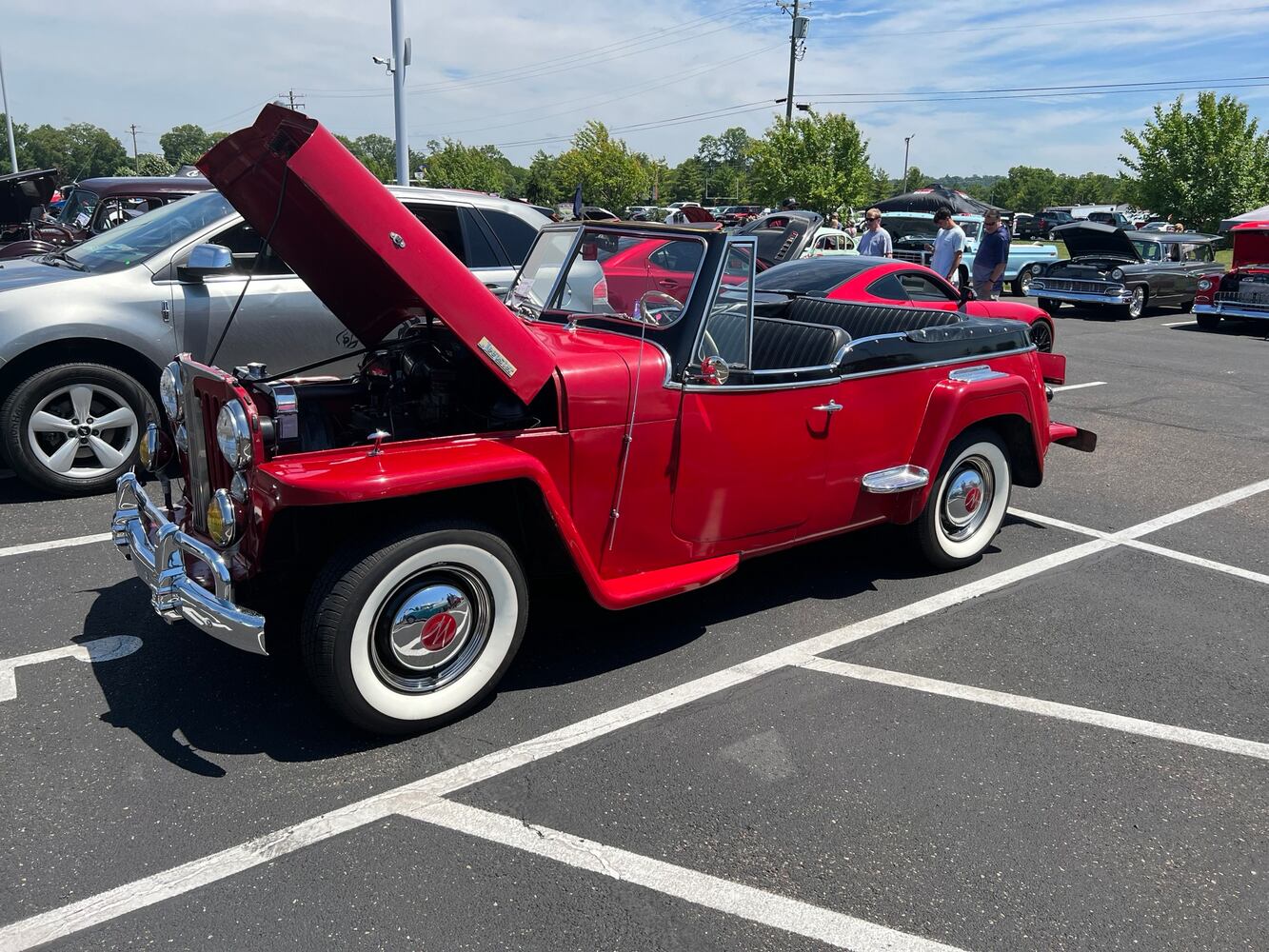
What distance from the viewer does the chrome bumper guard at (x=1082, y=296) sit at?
1733 cm

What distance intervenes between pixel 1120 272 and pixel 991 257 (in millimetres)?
6504

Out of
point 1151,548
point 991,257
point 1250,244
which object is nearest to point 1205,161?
point 1250,244

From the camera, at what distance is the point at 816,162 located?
34.2 m

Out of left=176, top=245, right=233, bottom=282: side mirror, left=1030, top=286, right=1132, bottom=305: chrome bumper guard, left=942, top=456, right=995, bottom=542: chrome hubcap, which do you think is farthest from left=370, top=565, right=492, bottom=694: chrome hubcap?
left=1030, top=286, right=1132, bottom=305: chrome bumper guard

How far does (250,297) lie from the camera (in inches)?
238

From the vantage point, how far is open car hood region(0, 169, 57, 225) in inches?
534

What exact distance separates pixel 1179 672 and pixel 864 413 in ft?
5.53

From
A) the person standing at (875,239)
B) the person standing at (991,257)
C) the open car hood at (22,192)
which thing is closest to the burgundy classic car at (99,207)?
the open car hood at (22,192)

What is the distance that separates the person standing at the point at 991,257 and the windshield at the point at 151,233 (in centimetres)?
932

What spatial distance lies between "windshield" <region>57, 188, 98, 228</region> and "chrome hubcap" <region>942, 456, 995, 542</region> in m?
11.1

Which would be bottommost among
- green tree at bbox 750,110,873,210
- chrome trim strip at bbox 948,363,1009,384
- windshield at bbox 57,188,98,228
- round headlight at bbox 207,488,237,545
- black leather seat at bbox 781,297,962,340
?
round headlight at bbox 207,488,237,545

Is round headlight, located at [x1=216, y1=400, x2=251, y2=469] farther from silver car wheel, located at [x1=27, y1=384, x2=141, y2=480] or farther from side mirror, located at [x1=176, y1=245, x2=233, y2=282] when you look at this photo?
silver car wheel, located at [x1=27, y1=384, x2=141, y2=480]

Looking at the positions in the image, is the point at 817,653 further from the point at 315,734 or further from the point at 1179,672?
the point at 315,734

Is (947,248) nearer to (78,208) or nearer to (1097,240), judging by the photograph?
(1097,240)
